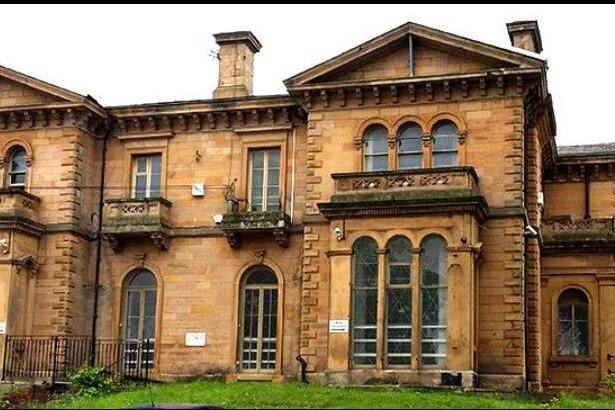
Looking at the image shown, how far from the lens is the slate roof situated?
36916 mm

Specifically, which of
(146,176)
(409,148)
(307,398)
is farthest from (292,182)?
(307,398)

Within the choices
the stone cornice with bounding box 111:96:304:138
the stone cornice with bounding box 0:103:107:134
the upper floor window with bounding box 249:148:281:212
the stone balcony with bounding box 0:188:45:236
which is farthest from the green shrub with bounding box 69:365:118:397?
the stone cornice with bounding box 111:96:304:138

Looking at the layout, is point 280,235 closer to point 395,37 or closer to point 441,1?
point 395,37

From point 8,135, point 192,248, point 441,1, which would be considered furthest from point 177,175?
point 441,1

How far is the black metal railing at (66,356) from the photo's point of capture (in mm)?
31391

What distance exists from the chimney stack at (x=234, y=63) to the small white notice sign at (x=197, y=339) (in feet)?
24.9

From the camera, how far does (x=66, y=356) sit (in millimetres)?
32000

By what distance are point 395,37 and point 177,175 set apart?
26.8 feet

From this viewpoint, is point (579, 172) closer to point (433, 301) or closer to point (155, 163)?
point (433, 301)

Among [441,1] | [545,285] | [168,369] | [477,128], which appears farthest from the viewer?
[545,285]

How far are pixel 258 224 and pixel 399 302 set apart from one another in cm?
537

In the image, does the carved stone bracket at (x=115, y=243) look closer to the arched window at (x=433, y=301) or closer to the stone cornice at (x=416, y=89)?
the stone cornice at (x=416, y=89)

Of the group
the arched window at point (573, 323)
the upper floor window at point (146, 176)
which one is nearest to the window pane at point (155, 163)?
the upper floor window at point (146, 176)

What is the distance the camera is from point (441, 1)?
16578 millimetres
